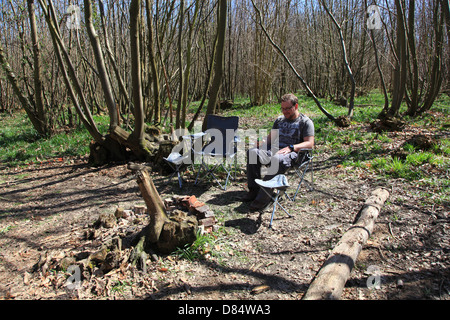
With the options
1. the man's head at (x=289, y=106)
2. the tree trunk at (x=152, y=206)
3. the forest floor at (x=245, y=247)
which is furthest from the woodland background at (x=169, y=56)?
the tree trunk at (x=152, y=206)

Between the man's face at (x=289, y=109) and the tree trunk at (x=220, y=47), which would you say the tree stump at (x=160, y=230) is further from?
the tree trunk at (x=220, y=47)

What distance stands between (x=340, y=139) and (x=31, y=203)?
5564 millimetres

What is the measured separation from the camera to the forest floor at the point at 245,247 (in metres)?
2.29

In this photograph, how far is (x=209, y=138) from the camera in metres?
4.85

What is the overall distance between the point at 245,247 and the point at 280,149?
1.47 m

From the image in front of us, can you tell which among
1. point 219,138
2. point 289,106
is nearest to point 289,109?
point 289,106

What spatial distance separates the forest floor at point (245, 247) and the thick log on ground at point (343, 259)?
0.11 meters

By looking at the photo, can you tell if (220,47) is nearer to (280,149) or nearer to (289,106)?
(289,106)

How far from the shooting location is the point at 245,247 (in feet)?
9.50

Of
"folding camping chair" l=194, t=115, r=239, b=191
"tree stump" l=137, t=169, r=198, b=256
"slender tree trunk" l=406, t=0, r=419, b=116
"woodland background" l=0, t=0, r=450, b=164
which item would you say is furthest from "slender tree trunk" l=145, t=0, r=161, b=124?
"slender tree trunk" l=406, t=0, r=419, b=116

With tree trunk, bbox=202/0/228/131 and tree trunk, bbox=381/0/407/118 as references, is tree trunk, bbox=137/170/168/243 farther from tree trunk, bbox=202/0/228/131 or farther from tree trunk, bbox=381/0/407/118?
tree trunk, bbox=381/0/407/118

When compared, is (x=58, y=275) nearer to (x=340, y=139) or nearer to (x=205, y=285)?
(x=205, y=285)
